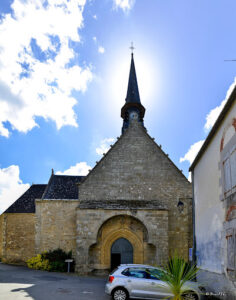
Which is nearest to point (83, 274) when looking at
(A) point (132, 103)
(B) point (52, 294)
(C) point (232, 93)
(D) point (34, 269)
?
(D) point (34, 269)

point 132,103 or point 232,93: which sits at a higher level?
point 132,103

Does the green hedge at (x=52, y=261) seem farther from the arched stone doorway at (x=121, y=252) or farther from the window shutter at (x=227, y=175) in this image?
the window shutter at (x=227, y=175)

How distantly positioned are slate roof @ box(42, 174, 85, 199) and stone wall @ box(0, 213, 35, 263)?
3928mm

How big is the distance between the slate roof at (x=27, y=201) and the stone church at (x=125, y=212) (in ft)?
19.6

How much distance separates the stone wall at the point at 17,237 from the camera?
23.8 metres

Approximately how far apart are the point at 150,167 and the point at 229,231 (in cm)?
1087

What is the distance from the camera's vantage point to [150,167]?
60.2 feet

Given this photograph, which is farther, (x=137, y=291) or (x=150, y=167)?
(x=150, y=167)

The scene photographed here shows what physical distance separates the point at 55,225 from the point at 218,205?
13.1 metres

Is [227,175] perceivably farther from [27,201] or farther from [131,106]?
[27,201]

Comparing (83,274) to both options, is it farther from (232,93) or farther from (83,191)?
(232,93)

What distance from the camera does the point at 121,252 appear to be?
56.0ft

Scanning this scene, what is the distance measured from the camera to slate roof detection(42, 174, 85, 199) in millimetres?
21402

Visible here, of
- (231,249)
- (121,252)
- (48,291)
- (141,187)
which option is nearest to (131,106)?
(141,187)
